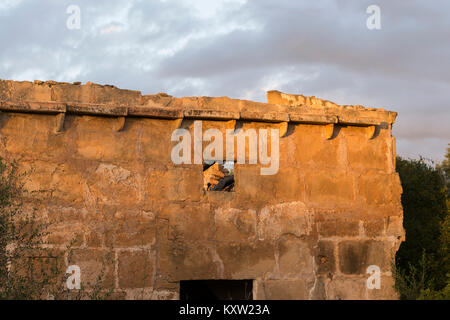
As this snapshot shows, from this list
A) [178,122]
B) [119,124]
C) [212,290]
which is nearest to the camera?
[119,124]

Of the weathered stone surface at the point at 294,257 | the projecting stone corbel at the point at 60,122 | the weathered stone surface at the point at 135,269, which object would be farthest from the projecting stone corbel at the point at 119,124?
the weathered stone surface at the point at 294,257

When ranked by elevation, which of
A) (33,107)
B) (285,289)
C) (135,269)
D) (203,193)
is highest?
(33,107)

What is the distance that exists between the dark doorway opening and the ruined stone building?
0.62ft

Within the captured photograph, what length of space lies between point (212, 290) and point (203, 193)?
215cm

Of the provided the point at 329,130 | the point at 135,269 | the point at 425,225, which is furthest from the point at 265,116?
the point at 425,225

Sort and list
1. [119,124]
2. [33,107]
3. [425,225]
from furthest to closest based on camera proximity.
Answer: [425,225]
[119,124]
[33,107]

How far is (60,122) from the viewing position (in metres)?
5.46

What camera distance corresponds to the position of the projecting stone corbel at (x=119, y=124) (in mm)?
5648

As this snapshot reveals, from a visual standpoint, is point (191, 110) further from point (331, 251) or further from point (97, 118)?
point (331, 251)

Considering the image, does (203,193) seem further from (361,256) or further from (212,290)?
(212,290)

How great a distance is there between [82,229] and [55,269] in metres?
0.46

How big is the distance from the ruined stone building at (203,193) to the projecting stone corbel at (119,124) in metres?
0.01

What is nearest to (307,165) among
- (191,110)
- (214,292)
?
(191,110)

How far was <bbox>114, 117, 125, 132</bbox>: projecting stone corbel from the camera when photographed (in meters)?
5.65
